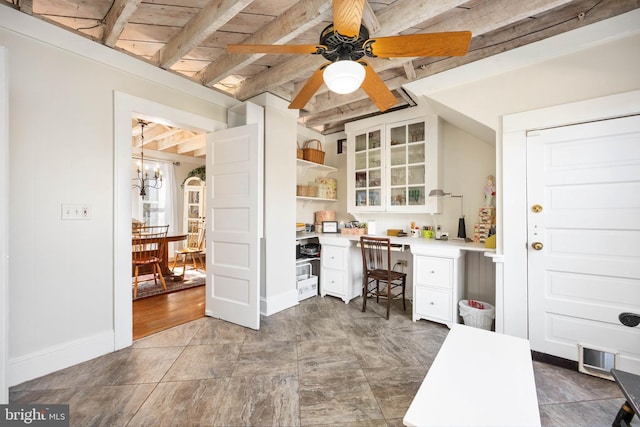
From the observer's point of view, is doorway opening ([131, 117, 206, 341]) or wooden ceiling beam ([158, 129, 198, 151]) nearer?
doorway opening ([131, 117, 206, 341])

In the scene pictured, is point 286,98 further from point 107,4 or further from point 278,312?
point 278,312

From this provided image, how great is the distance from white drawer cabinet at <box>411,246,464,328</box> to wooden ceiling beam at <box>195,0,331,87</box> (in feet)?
7.20

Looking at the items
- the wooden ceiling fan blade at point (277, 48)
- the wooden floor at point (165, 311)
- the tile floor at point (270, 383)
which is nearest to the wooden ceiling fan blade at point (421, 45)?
the wooden ceiling fan blade at point (277, 48)

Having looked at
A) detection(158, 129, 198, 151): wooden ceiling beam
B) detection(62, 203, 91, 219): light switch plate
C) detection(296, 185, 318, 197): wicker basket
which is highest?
detection(158, 129, 198, 151): wooden ceiling beam

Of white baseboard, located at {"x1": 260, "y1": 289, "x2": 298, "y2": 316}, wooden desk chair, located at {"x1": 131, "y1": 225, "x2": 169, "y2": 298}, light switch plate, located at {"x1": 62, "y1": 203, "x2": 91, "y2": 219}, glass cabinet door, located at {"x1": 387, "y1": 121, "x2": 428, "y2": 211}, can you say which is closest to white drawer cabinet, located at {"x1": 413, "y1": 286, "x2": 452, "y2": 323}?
glass cabinet door, located at {"x1": 387, "y1": 121, "x2": 428, "y2": 211}

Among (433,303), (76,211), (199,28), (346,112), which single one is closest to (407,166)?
(346,112)

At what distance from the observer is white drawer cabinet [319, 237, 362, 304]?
134 inches

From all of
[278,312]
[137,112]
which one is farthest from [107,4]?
[278,312]

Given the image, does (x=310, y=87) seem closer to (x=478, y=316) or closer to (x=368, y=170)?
(x=368, y=170)

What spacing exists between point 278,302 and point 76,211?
2019mm

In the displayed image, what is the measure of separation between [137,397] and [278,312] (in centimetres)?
155

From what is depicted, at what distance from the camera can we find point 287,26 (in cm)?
191

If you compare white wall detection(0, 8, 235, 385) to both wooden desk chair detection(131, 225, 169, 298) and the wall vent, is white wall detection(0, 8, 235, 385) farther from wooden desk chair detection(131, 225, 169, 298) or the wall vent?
the wall vent

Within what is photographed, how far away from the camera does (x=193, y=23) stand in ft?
6.66
